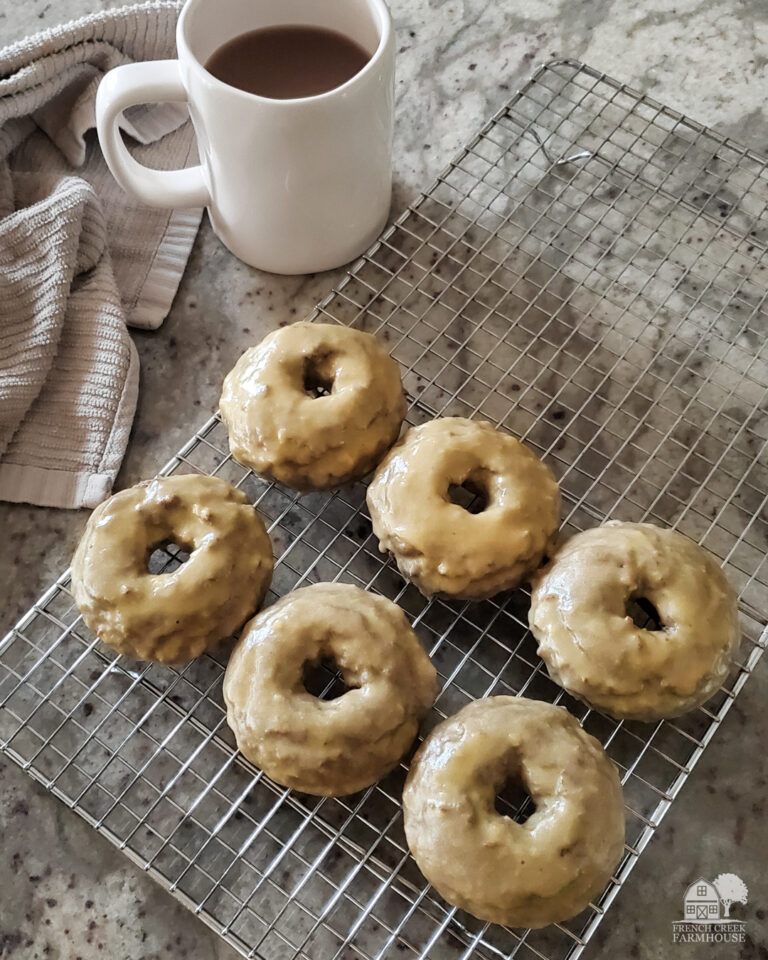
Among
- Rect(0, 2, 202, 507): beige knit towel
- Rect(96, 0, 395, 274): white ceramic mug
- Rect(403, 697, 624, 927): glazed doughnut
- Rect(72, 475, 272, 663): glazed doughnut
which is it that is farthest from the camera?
Rect(0, 2, 202, 507): beige knit towel

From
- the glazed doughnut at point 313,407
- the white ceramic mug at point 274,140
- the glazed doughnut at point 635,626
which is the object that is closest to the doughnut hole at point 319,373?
the glazed doughnut at point 313,407

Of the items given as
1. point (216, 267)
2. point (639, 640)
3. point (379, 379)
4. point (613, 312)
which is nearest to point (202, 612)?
point (379, 379)

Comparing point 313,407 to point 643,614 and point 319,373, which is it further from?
point 643,614

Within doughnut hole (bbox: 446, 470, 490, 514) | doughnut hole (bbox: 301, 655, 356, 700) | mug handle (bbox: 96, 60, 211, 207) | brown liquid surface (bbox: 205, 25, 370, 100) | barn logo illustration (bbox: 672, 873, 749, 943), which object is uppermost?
brown liquid surface (bbox: 205, 25, 370, 100)

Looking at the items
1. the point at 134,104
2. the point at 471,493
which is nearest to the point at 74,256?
the point at 134,104

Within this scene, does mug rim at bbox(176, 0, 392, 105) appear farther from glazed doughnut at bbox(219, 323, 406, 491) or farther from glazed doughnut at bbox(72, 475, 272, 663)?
glazed doughnut at bbox(72, 475, 272, 663)

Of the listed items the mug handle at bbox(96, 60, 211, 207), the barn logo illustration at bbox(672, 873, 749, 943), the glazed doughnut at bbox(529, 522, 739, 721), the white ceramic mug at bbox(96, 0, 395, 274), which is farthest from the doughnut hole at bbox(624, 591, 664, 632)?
the mug handle at bbox(96, 60, 211, 207)
